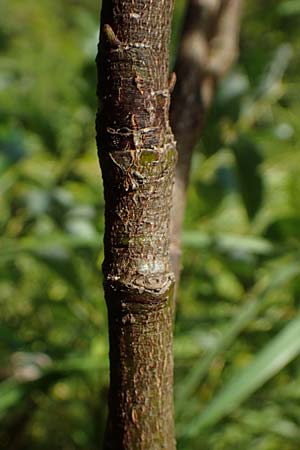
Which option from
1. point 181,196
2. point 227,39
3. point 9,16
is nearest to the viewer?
point 181,196

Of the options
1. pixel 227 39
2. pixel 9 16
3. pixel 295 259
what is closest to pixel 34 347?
pixel 295 259

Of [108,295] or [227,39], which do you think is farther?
[227,39]

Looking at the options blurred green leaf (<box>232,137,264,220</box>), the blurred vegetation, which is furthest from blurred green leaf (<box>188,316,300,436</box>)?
blurred green leaf (<box>232,137,264,220</box>)

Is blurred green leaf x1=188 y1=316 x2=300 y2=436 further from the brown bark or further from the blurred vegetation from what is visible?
the brown bark

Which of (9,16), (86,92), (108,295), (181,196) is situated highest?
(9,16)

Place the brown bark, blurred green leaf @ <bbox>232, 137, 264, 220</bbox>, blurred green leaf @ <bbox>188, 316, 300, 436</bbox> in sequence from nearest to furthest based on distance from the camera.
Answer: the brown bark, blurred green leaf @ <bbox>188, 316, 300, 436</bbox>, blurred green leaf @ <bbox>232, 137, 264, 220</bbox>

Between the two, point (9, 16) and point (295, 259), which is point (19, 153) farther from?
point (9, 16)
